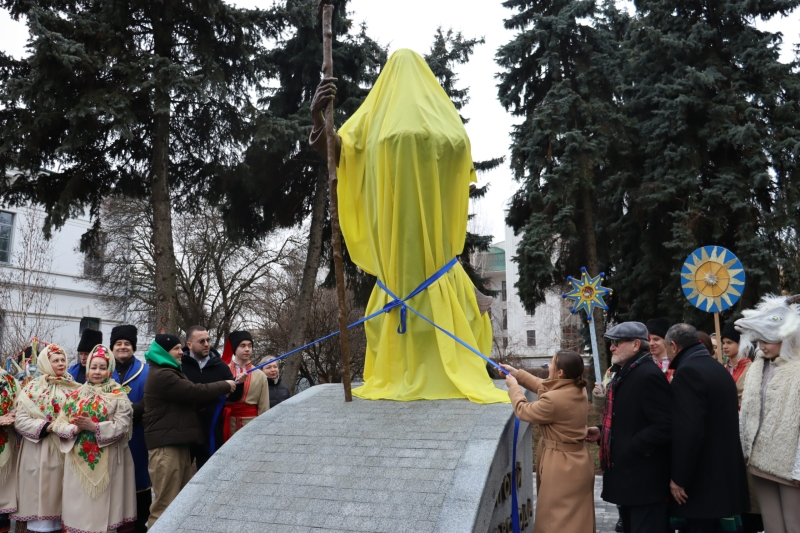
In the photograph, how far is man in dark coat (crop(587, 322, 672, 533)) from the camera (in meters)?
4.79

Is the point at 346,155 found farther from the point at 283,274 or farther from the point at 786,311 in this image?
the point at 283,274

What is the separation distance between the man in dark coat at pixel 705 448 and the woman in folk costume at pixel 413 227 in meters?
1.62

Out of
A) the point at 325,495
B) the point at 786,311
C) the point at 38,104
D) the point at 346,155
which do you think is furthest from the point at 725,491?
the point at 38,104

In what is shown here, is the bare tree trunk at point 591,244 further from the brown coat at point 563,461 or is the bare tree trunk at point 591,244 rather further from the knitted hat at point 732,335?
the brown coat at point 563,461

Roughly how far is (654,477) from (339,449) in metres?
2.10

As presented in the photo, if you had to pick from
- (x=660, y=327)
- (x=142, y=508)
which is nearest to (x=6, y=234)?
(x=142, y=508)

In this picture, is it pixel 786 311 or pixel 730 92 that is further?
pixel 730 92

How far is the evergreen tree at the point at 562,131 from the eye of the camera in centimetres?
1900

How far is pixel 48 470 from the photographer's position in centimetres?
625

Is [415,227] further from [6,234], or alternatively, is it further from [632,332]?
[6,234]

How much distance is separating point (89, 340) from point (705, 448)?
18.4ft

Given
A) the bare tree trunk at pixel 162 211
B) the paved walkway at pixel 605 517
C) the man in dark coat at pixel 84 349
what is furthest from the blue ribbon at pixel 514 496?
the bare tree trunk at pixel 162 211

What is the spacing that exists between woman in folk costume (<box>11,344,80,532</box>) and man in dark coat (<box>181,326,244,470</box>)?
947 mm

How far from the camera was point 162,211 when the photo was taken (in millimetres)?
14633
